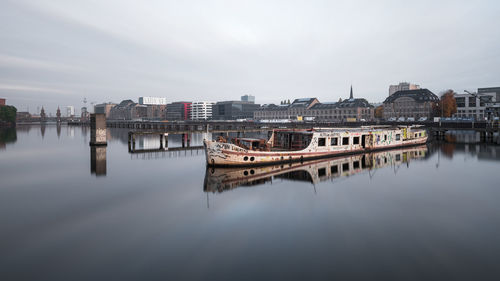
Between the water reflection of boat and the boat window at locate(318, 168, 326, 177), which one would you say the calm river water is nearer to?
the boat window at locate(318, 168, 326, 177)

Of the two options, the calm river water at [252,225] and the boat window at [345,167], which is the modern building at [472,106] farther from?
the boat window at [345,167]

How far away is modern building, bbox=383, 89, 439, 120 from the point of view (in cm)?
13475

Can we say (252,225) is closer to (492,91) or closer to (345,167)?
(345,167)

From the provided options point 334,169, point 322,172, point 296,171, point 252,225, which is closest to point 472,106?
point 334,169

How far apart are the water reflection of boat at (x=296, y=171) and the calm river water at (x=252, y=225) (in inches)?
9.7

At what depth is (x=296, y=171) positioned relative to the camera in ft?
111

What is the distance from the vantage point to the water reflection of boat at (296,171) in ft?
94.6

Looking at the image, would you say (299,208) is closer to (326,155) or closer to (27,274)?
(27,274)

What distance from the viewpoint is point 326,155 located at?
4244 cm

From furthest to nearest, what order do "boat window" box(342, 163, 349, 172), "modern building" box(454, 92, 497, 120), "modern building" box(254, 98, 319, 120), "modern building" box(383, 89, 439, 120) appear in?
"modern building" box(254, 98, 319, 120), "modern building" box(383, 89, 439, 120), "modern building" box(454, 92, 497, 120), "boat window" box(342, 163, 349, 172)

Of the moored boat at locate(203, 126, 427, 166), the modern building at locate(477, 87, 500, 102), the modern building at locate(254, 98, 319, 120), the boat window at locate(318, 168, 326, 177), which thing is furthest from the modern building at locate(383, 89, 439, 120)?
the boat window at locate(318, 168, 326, 177)

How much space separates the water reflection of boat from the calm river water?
0.80 ft

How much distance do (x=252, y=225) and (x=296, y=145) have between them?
80.8 ft

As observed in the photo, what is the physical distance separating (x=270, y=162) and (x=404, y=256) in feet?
75.5
